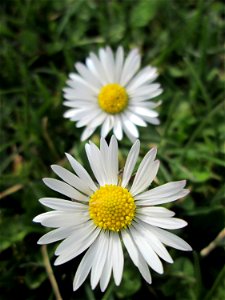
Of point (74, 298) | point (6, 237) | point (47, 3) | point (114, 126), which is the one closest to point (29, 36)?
point (47, 3)

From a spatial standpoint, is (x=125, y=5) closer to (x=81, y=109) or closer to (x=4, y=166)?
(x=81, y=109)

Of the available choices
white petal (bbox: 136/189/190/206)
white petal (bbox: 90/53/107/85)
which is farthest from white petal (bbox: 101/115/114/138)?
white petal (bbox: 136/189/190/206)

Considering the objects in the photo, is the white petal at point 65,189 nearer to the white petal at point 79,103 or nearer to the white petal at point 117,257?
the white petal at point 117,257

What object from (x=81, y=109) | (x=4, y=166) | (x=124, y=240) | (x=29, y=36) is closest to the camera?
(x=124, y=240)

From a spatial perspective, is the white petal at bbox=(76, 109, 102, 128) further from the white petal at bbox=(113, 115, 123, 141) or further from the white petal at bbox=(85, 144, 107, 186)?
the white petal at bbox=(85, 144, 107, 186)

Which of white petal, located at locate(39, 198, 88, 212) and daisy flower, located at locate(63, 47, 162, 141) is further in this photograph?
daisy flower, located at locate(63, 47, 162, 141)

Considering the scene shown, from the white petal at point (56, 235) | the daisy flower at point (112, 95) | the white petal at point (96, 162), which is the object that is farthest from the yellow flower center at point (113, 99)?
the white petal at point (56, 235)

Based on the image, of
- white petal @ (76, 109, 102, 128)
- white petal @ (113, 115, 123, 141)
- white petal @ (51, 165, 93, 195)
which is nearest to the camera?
white petal @ (51, 165, 93, 195)
